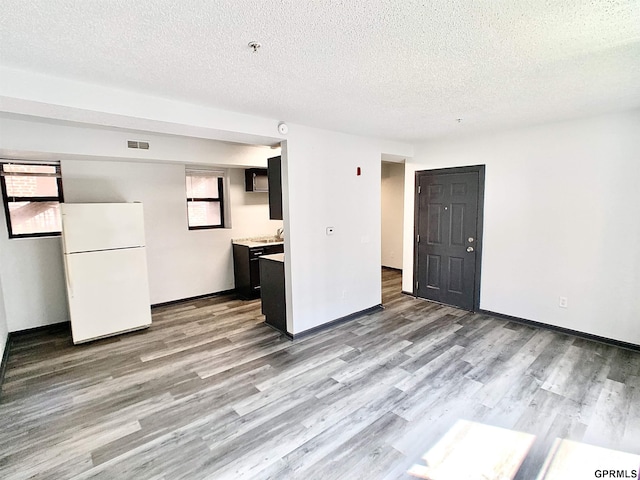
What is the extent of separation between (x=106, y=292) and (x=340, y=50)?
3756 millimetres

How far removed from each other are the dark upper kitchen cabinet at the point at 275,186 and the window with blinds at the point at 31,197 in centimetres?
282

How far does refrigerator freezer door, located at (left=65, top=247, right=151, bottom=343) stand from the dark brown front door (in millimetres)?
4054

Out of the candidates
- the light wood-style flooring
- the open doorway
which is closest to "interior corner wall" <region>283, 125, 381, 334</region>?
the light wood-style flooring

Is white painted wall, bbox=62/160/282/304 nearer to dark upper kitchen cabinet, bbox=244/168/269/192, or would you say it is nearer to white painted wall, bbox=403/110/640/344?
dark upper kitchen cabinet, bbox=244/168/269/192

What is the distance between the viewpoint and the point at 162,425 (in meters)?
2.36

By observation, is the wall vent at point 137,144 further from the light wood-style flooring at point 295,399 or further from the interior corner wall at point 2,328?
the light wood-style flooring at point 295,399

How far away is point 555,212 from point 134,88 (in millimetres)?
4472

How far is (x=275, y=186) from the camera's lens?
12.9 ft

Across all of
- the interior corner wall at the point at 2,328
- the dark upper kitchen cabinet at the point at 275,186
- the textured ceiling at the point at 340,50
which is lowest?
the interior corner wall at the point at 2,328

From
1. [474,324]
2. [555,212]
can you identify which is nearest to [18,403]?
[474,324]

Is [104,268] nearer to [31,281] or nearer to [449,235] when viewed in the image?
[31,281]

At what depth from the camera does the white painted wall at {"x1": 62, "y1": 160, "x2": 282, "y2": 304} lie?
439cm

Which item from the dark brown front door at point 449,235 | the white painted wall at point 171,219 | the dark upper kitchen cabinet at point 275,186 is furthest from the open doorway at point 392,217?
the dark upper kitchen cabinet at point 275,186

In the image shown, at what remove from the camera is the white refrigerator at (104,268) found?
11.9 feet
